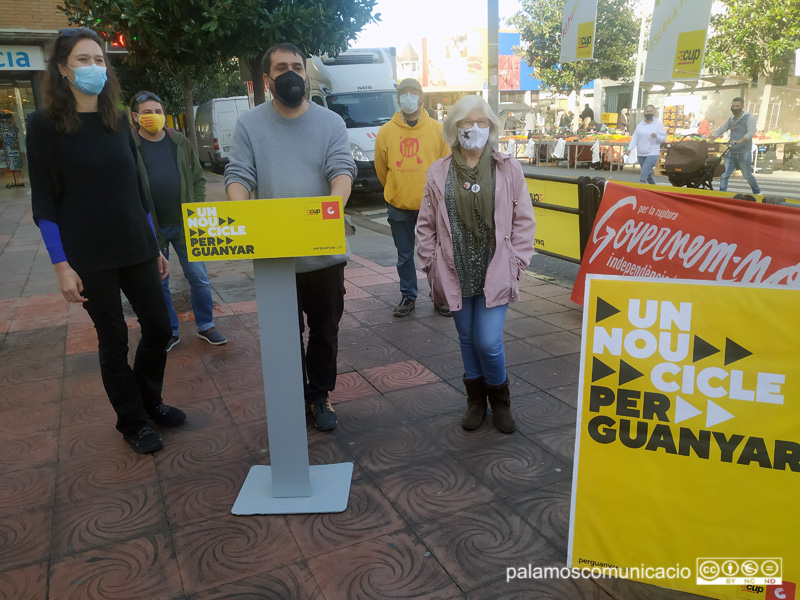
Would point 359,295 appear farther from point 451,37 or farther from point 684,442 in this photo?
point 451,37

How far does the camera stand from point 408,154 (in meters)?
5.45

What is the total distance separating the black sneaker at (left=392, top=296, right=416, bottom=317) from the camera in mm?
5621

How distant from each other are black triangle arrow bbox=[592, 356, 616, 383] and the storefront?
16.7 metres

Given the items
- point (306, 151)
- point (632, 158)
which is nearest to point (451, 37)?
point (632, 158)

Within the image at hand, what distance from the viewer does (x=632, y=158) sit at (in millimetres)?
18406

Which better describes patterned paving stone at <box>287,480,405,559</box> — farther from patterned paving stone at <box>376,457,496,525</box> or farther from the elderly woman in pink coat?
the elderly woman in pink coat

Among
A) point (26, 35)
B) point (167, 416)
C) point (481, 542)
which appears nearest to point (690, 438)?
point (481, 542)

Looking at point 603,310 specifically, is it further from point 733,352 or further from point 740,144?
point 740,144

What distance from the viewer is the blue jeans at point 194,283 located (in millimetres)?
4906

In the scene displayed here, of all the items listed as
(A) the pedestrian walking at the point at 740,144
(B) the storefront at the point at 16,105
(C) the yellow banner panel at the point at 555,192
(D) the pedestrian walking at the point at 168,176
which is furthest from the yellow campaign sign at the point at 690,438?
(B) the storefront at the point at 16,105

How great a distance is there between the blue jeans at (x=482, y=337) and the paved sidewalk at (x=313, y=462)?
34 centimetres

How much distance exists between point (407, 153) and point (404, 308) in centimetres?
137

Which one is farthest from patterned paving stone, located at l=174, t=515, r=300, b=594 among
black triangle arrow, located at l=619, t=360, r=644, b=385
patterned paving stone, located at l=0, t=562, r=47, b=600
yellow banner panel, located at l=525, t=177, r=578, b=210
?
yellow banner panel, located at l=525, t=177, r=578, b=210

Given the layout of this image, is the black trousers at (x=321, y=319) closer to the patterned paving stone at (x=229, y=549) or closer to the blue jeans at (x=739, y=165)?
the patterned paving stone at (x=229, y=549)
